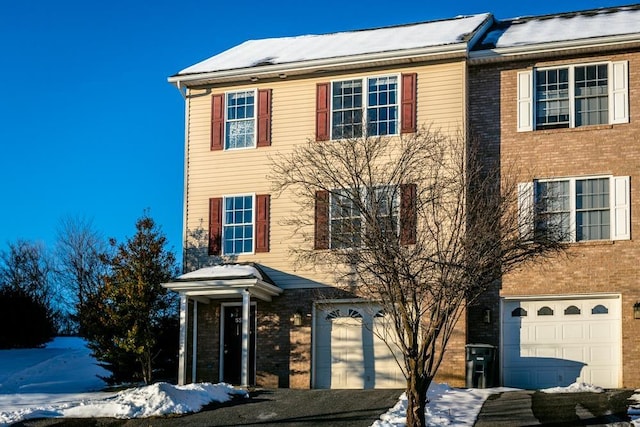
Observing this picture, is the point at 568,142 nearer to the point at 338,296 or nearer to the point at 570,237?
the point at 570,237

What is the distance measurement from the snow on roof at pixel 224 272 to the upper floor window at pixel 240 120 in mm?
3066

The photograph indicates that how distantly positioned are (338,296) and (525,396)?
530cm

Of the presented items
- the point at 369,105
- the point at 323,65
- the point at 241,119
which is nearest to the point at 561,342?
the point at 369,105

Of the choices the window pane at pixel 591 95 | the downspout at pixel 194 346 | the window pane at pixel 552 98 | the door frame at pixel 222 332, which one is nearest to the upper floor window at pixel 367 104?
the window pane at pixel 552 98

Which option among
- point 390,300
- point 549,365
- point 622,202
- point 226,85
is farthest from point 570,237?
Answer: point 226,85

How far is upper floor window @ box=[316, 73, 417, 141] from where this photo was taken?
2270 cm

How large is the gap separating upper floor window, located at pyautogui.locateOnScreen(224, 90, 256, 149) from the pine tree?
2.96 m

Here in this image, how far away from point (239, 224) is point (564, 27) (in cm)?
907

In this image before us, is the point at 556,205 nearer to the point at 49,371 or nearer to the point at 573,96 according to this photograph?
the point at 573,96

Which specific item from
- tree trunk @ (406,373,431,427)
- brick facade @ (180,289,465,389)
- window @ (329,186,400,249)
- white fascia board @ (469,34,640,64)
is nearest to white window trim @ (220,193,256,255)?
brick facade @ (180,289,465,389)

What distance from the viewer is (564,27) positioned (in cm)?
2328

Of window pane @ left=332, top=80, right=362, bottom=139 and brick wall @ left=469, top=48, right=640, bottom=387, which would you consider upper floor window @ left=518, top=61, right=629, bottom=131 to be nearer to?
brick wall @ left=469, top=48, right=640, bottom=387

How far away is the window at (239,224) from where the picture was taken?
23484 millimetres

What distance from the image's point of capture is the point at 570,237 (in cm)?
2125
